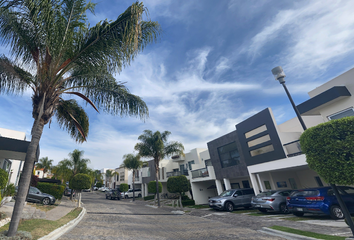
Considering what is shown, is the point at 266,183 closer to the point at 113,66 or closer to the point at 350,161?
the point at 350,161

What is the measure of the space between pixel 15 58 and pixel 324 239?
12503 millimetres

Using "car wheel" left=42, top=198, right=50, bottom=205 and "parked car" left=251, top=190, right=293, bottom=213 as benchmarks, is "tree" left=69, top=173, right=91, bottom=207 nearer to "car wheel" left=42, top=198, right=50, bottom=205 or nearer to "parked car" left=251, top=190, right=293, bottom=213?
"car wheel" left=42, top=198, right=50, bottom=205

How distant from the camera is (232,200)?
590 inches

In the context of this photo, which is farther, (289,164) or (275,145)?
(275,145)

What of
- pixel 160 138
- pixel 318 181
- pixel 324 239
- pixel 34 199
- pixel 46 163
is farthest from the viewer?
pixel 46 163

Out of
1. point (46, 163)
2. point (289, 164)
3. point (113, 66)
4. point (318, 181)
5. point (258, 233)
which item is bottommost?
point (258, 233)

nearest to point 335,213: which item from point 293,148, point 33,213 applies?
point 293,148

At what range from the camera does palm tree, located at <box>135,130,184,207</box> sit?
2266cm

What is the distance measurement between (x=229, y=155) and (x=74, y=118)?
606 inches

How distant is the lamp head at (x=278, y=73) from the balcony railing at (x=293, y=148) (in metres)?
7.48

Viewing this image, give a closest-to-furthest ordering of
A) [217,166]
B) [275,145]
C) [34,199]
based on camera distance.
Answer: [275,145] < [34,199] < [217,166]

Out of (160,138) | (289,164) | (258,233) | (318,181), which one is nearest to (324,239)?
(258,233)

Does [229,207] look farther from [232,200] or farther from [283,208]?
[283,208]

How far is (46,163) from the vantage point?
57625 millimetres
